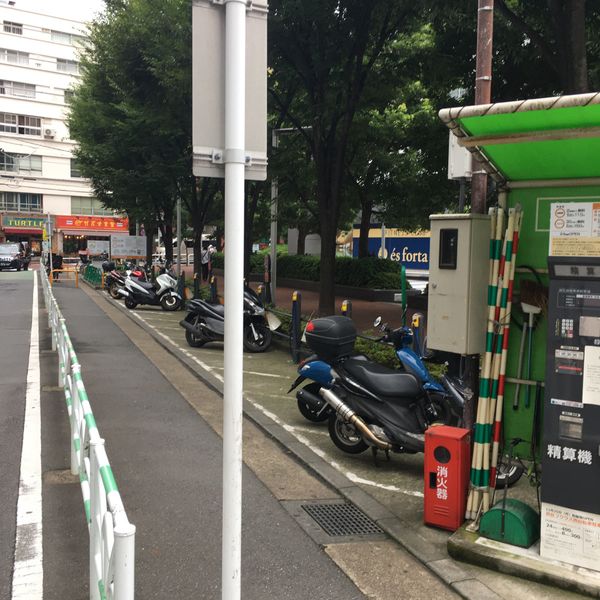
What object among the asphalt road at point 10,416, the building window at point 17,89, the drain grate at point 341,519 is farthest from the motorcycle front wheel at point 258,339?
the building window at point 17,89

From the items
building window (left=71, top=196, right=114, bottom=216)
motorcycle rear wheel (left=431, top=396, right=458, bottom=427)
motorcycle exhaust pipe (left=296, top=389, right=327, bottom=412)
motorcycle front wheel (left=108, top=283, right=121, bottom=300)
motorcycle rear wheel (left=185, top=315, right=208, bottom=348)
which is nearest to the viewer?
motorcycle rear wheel (left=431, top=396, right=458, bottom=427)

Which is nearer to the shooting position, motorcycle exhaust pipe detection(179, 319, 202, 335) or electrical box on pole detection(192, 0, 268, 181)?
electrical box on pole detection(192, 0, 268, 181)

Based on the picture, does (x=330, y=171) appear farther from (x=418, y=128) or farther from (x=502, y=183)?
(x=502, y=183)

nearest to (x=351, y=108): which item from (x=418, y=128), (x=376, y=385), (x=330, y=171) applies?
(x=330, y=171)

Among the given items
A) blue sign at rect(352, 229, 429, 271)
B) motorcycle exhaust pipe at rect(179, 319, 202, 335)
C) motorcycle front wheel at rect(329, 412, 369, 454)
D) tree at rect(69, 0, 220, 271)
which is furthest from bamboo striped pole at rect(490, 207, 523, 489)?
blue sign at rect(352, 229, 429, 271)

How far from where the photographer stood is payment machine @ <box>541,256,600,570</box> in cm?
359

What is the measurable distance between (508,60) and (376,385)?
8.64m

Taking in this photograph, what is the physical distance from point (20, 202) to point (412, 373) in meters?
59.4

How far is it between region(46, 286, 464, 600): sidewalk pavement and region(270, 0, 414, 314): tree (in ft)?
17.9

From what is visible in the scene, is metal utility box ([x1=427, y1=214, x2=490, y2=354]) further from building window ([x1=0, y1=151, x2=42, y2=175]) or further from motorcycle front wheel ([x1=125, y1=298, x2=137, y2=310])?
building window ([x1=0, y1=151, x2=42, y2=175])

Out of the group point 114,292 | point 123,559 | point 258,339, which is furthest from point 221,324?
point 114,292

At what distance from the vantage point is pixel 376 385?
5.73 m

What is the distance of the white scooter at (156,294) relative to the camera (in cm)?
1872

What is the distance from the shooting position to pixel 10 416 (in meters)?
7.03
